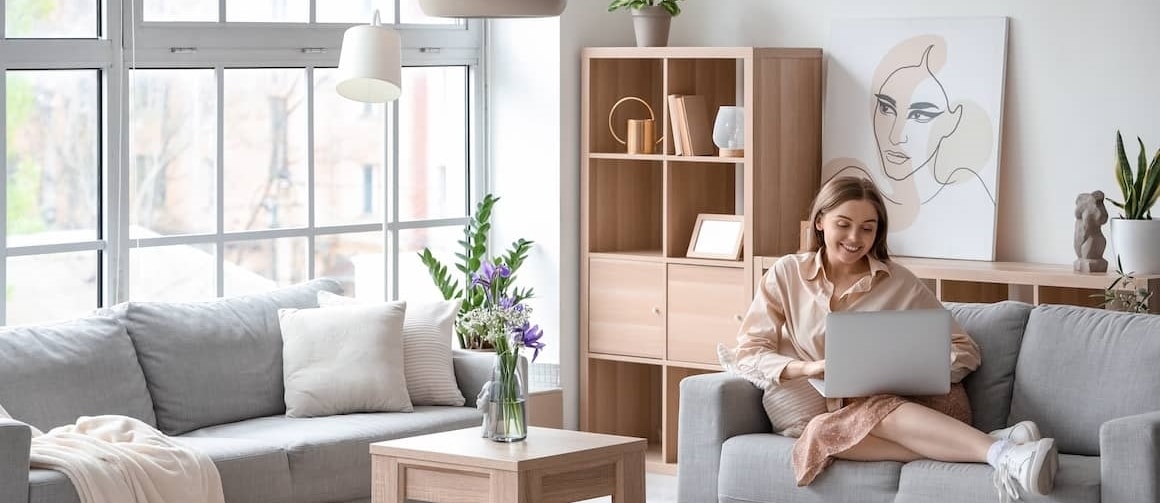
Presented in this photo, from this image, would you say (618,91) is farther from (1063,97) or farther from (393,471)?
(393,471)

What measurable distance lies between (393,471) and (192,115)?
175cm

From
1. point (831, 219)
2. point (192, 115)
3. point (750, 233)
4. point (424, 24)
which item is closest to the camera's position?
point (831, 219)

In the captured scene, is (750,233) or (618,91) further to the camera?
(618,91)

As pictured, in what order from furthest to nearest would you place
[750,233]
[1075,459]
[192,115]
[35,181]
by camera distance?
[750,233], [192,115], [35,181], [1075,459]

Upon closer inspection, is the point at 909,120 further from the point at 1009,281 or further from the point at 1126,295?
the point at 1126,295

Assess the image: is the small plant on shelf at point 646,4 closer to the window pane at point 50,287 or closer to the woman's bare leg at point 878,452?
the window pane at point 50,287

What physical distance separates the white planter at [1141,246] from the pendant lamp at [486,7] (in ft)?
7.74

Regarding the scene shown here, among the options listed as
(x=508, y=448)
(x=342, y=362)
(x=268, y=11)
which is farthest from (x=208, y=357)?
(x=268, y=11)

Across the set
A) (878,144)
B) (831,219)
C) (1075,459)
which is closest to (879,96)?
(878,144)

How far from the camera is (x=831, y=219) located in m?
4.74

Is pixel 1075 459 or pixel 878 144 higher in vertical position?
pixel 878 144

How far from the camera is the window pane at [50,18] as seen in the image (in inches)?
200

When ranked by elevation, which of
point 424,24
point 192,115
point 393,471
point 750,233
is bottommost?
point 393,471

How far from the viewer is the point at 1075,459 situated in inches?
171
